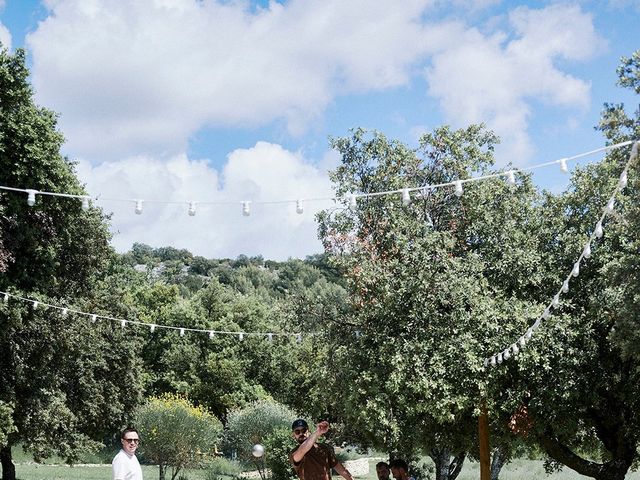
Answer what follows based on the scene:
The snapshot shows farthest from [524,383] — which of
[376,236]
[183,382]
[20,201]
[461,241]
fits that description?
[183,382]

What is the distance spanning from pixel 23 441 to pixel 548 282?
13.4 m

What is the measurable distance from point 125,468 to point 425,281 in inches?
432

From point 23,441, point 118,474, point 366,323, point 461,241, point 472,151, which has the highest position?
point 472,151

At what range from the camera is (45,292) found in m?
19.2

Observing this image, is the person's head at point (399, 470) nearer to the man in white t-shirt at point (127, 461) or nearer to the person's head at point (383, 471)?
the person's head at point (383, 471)

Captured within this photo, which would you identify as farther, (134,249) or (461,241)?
(134,249)

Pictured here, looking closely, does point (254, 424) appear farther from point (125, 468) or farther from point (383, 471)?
point (125, 468)

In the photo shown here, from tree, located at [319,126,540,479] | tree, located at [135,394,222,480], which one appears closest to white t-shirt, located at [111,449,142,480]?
tree, located at [319,126,540,479]

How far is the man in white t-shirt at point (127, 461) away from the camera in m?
6.75

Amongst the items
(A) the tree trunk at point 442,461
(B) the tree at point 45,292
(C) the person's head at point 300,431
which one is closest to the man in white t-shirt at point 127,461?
(C) the person's head at point 300,431

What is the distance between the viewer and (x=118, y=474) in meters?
6.72

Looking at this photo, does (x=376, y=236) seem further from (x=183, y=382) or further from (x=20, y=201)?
(x=183, y=382)

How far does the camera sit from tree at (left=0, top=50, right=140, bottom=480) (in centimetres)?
1727

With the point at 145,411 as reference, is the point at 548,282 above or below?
above
